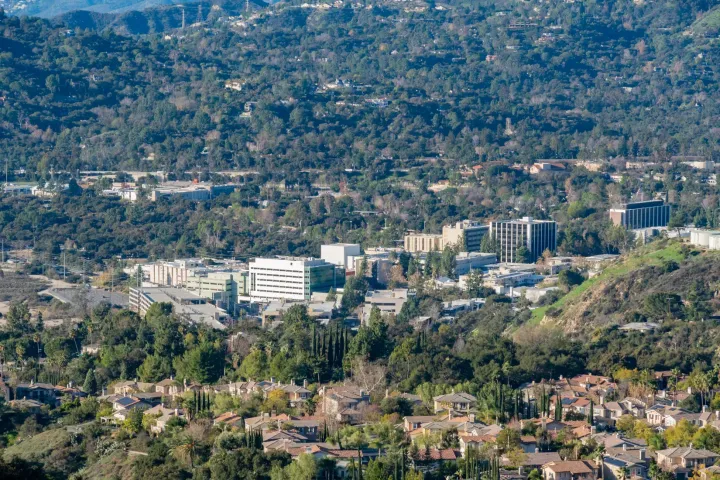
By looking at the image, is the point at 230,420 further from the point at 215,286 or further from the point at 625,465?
the point at 215,286

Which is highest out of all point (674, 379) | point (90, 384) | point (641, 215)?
point (641, 215)

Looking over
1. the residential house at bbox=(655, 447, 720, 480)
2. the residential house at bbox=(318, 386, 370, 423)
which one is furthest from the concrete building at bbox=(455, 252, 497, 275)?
the residential house at bbox=(655, 447, 720, 480)

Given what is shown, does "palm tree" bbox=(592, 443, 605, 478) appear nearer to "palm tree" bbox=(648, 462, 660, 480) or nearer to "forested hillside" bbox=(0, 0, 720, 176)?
"palm tree" bbox=(648, 462, 660, 480)

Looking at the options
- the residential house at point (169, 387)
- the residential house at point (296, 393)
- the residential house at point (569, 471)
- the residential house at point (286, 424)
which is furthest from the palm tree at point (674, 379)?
the residential house at point (169, 387)

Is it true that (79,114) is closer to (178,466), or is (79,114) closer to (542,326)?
(542,326)

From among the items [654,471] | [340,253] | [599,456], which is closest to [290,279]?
[340,253]


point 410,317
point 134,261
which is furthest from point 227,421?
point 134,261

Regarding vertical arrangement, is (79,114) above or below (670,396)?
above
